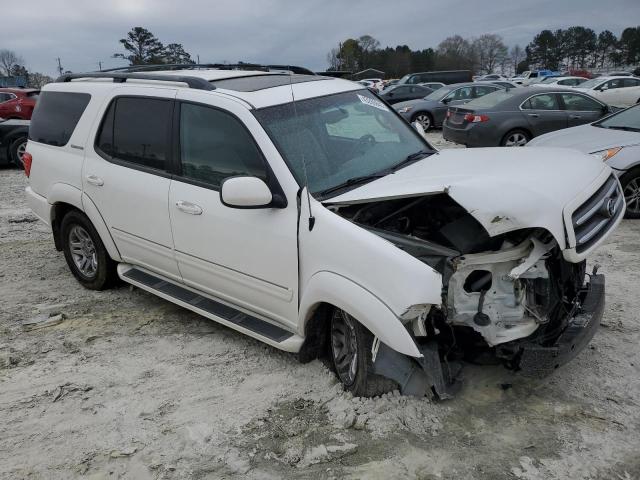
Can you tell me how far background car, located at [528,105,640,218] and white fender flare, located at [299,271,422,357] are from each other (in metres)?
4.70

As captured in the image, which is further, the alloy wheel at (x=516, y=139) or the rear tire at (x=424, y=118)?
the rear tire at (x=424, y=118)

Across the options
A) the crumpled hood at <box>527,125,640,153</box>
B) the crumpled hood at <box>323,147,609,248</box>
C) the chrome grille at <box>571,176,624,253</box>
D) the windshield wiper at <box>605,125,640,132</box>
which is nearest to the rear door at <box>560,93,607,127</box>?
the crumpled hood at <box>527,125,640,153</box>

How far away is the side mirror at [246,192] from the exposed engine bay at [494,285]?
1.77 feet

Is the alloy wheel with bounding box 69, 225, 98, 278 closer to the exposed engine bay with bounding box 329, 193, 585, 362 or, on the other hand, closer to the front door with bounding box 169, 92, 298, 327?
the front door with bounding box 169, 92, 298, 327

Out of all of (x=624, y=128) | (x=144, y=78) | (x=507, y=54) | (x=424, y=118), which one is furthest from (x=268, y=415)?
(x=507, y=54)

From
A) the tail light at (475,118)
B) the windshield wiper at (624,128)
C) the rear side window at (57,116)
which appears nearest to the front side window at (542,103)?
the tail light at (475,118)

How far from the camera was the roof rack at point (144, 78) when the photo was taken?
401 centimetres

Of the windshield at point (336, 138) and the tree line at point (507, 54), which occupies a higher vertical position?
the tree line at point (507, 54)

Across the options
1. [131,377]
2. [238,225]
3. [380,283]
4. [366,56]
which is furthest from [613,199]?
[366,56]

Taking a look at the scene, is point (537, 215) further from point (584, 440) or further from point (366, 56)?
point (366, 56)

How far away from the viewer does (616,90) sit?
19.8 metres

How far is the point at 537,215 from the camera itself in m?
2.86

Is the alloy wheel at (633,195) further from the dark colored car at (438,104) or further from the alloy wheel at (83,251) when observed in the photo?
the dark colored car at (438,104)

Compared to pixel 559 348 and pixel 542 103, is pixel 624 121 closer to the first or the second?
pixel 542 103
